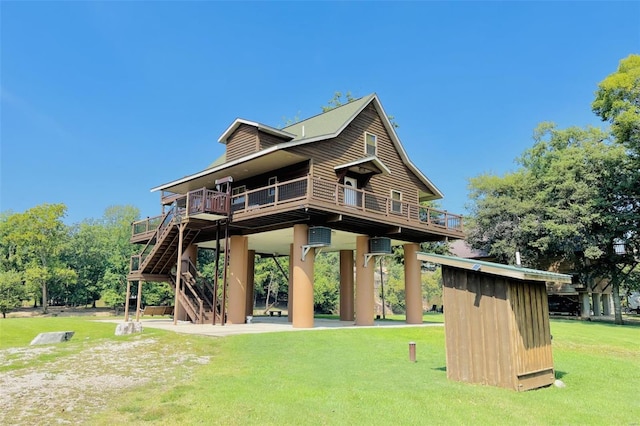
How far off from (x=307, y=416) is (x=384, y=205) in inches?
634

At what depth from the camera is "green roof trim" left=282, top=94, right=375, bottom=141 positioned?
68.7ft

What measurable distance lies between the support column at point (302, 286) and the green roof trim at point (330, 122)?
5.01m

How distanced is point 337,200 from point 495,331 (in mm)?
10612

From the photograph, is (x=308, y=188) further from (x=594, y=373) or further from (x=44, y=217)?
(x=44, y=217)

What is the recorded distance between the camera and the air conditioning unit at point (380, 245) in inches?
802

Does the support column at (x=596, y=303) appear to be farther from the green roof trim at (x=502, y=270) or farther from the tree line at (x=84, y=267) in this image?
the green roof trim at (x=502, y=270)

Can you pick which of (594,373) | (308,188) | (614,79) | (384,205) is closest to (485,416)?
(594,373)

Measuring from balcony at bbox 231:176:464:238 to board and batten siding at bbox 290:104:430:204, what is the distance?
1.14 m

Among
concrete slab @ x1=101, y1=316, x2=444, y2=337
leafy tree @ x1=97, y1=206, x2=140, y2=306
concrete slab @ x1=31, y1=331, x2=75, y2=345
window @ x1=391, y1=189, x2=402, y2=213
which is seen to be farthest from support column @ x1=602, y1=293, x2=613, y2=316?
leafy tree @ x1=97, y1=206, x2=140, y2=306

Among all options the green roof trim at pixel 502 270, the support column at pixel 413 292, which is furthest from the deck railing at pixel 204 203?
the green roof trim at pixel 502 270

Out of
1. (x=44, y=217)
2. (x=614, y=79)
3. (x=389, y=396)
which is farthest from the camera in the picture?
(x=44, y=217)

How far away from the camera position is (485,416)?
5.90 m

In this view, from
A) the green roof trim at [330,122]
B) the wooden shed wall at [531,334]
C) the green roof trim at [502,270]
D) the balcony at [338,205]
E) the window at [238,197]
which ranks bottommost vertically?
the wooden shed wall at [531,334]

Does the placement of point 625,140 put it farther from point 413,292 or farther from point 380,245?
point 380,245
